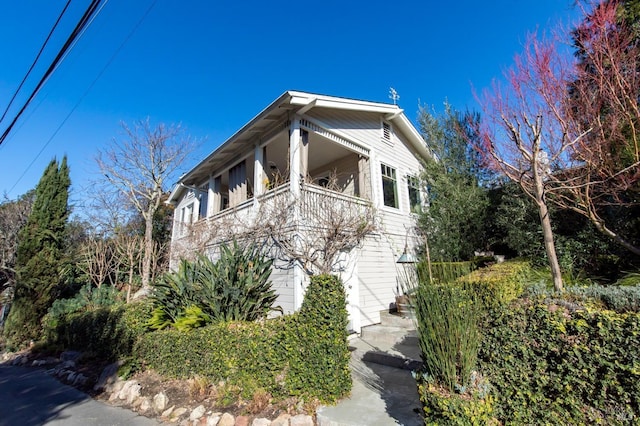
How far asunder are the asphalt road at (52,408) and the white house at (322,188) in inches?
134

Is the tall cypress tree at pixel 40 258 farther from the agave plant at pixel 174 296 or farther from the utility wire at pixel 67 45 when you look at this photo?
the utility wire at pixel 67 45

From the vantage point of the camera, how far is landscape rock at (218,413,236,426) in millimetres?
3809

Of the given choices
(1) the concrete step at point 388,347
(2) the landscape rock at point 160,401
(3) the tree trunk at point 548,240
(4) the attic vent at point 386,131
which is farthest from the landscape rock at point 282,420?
(4) the attic vent at point 386,131

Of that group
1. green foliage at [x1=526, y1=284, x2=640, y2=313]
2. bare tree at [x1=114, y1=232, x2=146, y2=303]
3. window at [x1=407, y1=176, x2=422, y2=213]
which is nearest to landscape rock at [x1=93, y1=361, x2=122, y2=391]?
green foliage at [x1=526, y1=284, x2=640, y2=313]

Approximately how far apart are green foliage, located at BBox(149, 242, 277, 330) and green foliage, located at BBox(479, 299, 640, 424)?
13.3 feet

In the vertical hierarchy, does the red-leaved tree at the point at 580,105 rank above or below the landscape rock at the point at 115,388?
above

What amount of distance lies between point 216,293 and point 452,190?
7.80 m

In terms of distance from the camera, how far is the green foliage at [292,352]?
3.92 meters

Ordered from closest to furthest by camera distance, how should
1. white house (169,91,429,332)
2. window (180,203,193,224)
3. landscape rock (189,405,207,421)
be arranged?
landscape rock (189,405,207,421)
white house (169,91,429,332)
window (180,203,193,224)

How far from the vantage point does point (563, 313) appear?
295 cm

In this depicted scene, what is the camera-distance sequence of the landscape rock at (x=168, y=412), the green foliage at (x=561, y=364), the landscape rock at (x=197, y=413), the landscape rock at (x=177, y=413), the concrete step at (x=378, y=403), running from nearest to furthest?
the green foliage at (x=561, y=364) → the concrete step at (x=378, y=403) → the landscape rock at (x=197, y=413) → the landscape rock at (x=177, y=413) → the landscape rock at (x=168, y=412)

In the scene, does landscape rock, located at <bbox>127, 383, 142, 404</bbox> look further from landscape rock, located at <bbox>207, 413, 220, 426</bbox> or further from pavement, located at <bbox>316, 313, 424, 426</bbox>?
pavement, located at <bbox>316, 313, 424, 426</bbox>

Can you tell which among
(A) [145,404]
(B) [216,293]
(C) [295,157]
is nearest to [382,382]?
(B) [216,293]

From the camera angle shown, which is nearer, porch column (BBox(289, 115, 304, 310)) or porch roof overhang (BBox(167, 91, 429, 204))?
porch column (BBox(289, 115, 304, 310))
